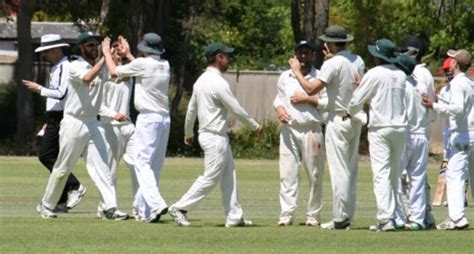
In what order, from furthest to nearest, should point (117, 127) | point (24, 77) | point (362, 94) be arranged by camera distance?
point (24, 77)
point (117, 127)
point (362, 94)

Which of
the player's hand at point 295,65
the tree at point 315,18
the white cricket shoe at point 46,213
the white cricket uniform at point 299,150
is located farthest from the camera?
the tree at point 315,18

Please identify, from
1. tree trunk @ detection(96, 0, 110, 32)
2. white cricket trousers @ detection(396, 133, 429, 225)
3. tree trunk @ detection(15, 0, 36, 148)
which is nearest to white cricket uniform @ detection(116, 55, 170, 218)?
white cricket trousers @ detection(396, 133, 429, 225)

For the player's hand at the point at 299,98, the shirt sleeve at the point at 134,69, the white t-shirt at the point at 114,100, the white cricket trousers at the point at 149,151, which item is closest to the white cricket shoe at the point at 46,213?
the white cricket trousers at the point at 149,151

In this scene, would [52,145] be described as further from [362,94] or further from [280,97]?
[362,94]

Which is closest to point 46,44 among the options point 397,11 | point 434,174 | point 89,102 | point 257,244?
point 89,102

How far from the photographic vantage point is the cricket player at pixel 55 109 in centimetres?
1944

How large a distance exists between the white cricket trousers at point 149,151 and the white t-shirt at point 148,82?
0.11 m

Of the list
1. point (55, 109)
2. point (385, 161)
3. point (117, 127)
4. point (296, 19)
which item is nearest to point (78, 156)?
point (117, 127)

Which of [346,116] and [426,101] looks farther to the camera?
[426,101]

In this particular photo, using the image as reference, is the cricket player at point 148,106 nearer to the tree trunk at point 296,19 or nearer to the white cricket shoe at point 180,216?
the white cricket shoe at point 180,216

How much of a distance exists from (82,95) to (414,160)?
423 cm

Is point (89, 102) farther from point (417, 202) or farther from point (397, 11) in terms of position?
point (397, 11)

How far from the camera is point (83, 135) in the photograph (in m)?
18.5

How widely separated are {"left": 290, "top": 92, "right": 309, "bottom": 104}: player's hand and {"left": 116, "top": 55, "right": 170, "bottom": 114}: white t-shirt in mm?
1623
